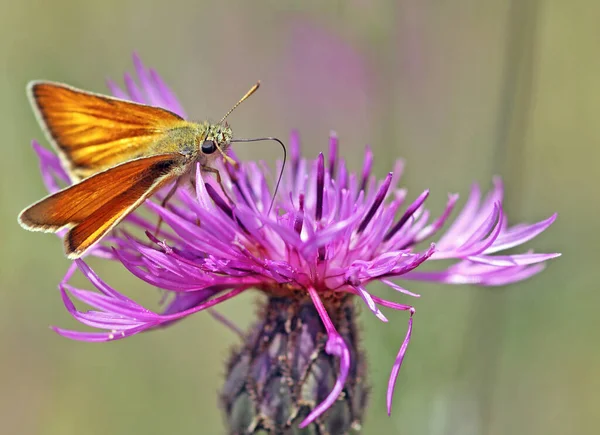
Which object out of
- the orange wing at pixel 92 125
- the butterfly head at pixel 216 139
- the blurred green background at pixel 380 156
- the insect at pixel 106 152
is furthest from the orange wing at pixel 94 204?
the blurred green background at pixel 380 156

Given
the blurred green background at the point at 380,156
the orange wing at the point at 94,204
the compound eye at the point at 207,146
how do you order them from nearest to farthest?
1. the orange wing at the point at 94,204
2. the compound eye at the point at 207,146
3. the blurred green background at the point at 380,156

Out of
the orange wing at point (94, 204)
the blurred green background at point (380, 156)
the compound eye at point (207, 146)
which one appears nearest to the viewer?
the orange wing at point (94, 204)

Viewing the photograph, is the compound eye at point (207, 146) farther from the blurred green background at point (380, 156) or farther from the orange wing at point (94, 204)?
the blurred green background at point (380, 156)

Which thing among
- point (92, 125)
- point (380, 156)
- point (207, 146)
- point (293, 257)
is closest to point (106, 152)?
point (92, 125)

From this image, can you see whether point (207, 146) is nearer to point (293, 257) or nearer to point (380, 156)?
point (293, 257)


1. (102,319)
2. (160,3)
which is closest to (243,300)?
(102,319)

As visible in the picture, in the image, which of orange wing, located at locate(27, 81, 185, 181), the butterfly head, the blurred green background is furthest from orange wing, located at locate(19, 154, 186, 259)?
the blurred green background

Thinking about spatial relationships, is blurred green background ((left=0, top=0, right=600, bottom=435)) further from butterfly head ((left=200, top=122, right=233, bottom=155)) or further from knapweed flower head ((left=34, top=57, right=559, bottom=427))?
butterfly head ((left=200, top=122, right=233, bottom=155))
